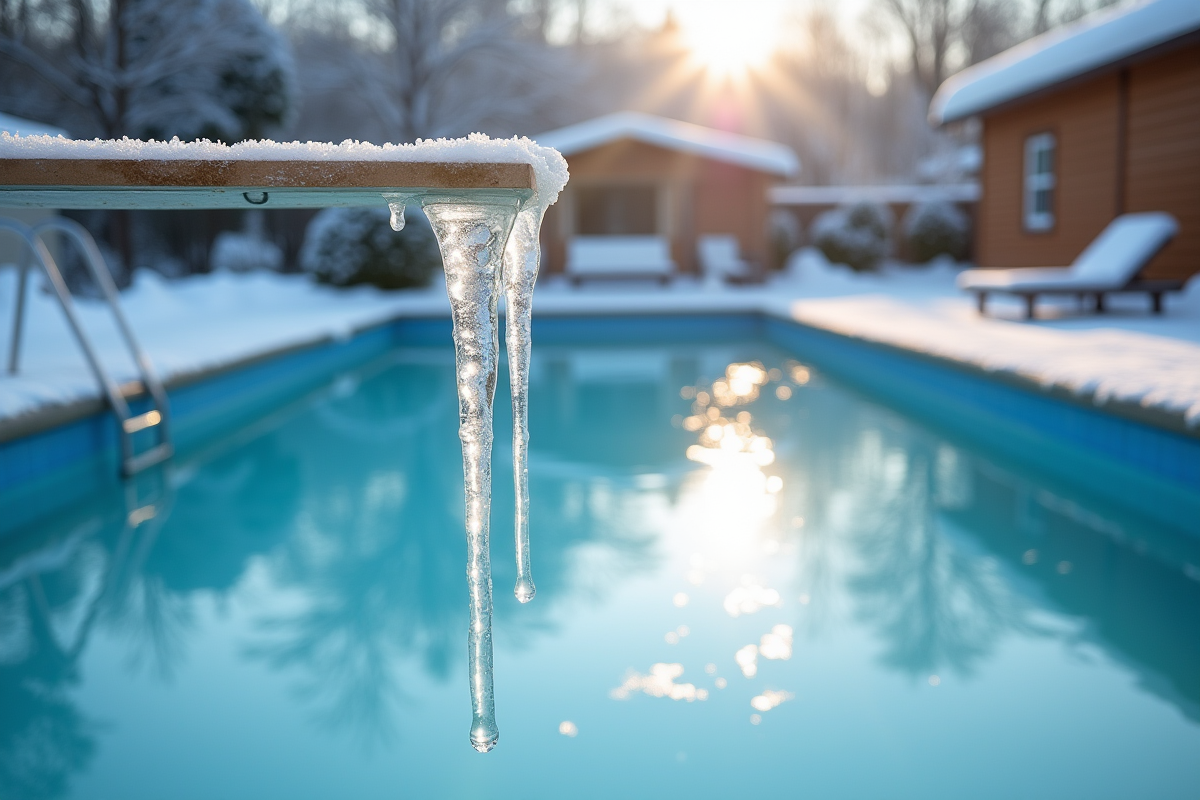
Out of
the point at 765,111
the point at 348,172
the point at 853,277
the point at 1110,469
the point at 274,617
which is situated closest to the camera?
the point at 348,172

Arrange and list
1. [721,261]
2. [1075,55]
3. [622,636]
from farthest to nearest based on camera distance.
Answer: [721,261] → [1075,55] → [622,636]

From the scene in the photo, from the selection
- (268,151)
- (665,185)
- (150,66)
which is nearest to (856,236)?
(665,185)

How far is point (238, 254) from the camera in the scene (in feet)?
56.4

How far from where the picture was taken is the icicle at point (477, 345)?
149cm

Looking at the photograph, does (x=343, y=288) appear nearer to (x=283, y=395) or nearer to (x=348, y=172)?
(x=283, y=395)

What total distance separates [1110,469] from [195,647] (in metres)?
3.86

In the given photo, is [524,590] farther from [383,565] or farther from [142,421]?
[142,421]

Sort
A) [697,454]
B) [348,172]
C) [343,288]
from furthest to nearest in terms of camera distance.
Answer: [343,288]
[697,454]
[348,172]

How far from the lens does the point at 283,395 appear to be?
24.2ft

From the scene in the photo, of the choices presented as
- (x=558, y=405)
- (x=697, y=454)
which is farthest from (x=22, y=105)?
(x=697, y=454)

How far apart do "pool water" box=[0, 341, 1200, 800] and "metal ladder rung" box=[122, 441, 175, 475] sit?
10 centimetres

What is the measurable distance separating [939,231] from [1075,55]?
9.07 meters

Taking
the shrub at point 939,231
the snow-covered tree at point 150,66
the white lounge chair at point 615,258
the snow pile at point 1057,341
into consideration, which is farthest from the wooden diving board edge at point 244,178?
the shrub at point 939,231

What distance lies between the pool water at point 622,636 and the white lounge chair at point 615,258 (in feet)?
33.4
